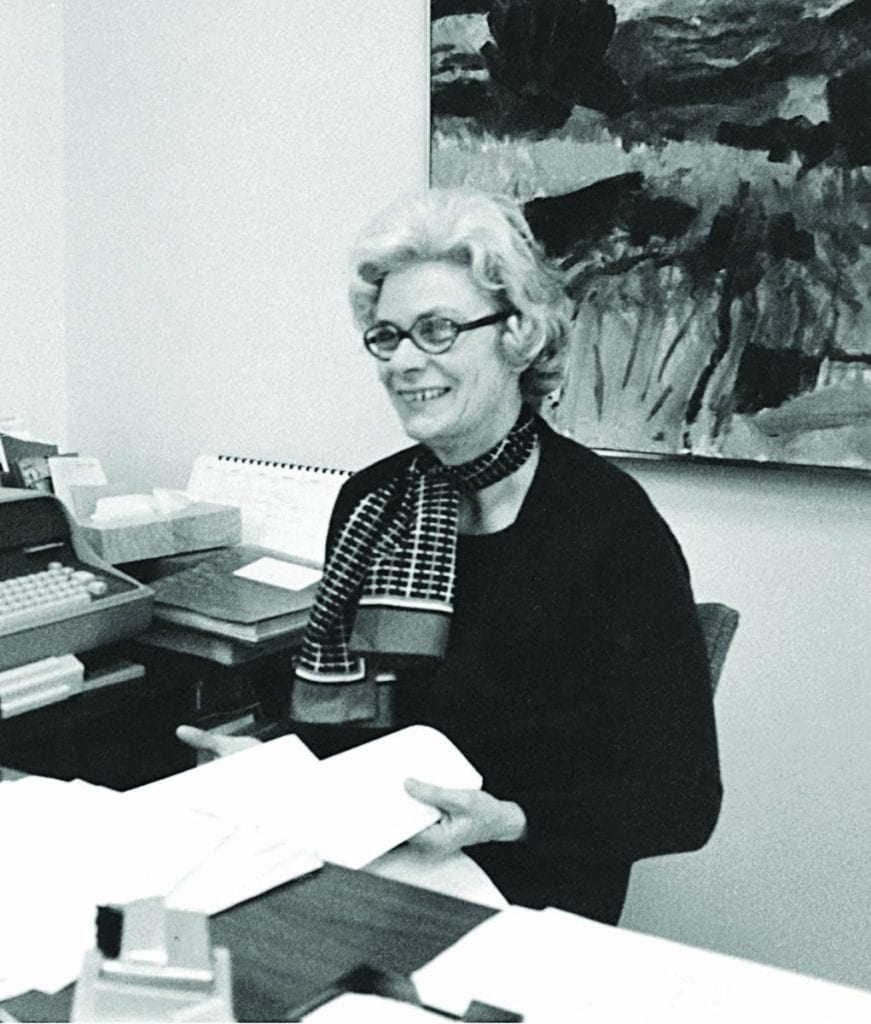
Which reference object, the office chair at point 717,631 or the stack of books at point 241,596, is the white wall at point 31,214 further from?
the office chair at point 717,631

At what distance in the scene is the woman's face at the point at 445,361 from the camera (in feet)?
5.02

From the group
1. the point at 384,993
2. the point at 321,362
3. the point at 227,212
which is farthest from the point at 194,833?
the point at 227,212

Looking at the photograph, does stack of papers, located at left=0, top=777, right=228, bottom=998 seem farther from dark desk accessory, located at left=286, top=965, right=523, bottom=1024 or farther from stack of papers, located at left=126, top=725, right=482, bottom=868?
dark desk accessory, located at left=286, top=965, right=523, bottom=1024

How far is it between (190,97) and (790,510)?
1.48 metres

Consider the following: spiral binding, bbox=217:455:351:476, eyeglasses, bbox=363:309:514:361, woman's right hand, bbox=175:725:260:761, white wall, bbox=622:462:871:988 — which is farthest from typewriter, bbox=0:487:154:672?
white wall, bbox=622:462:871:988

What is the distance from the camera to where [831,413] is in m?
1.89

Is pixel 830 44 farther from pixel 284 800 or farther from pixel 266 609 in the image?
pixel 284 800

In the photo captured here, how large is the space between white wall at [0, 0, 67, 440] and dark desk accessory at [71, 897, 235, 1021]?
2.18 metres

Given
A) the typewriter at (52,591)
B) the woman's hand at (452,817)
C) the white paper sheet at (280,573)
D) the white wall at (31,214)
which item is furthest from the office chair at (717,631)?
the white wall at (31,214)

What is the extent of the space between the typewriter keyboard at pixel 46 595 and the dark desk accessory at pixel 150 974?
1131 mm

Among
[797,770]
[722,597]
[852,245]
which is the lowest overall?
[797,770]

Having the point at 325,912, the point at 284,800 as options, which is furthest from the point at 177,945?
the point at 284,800

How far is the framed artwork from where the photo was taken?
184 centimetres

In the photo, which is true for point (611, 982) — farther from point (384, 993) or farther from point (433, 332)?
point (433, 332)
